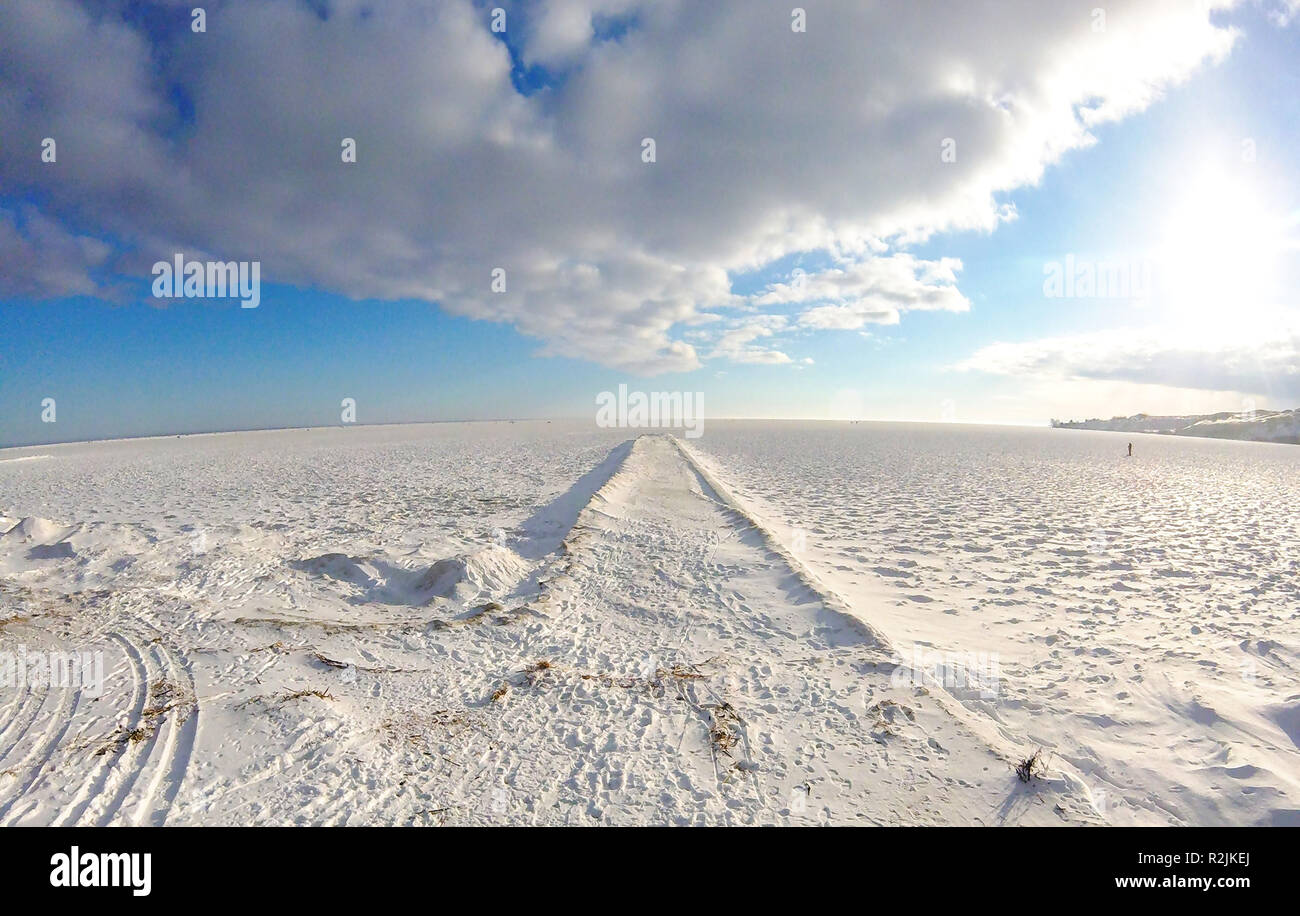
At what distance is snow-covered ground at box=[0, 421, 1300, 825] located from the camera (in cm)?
436

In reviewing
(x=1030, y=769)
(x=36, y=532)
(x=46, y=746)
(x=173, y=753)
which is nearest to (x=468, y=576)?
(x=173, y=753)

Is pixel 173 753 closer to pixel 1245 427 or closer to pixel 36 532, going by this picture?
pixel 36 532

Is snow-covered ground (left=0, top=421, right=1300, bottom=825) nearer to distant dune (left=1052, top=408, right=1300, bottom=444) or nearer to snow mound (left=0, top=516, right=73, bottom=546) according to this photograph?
snow mound (left=0, top=516, right=73, bottom=546)

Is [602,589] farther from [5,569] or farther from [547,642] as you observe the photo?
[5,569]

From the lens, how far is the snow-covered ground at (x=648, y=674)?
436cm

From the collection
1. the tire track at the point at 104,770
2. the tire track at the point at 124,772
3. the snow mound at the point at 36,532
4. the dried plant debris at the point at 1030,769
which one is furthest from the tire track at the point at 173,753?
A: the snow mound at the point at 36,532

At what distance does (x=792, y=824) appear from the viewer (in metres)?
4.01

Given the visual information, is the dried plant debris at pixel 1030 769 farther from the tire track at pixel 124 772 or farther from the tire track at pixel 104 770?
the tire track at pixel 104 770

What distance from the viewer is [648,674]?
6.67m

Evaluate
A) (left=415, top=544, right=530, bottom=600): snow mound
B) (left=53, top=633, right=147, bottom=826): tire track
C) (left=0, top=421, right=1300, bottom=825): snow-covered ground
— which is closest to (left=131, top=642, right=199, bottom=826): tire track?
(left=0, top=421, right=1300, bottom=825): snow-covered ground

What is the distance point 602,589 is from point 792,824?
6.43 metres

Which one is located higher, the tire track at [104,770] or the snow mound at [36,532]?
the snow mound at [36,532]

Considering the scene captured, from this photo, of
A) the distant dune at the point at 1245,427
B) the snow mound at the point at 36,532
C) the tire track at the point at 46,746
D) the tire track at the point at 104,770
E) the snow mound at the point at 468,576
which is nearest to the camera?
the tire track at the point at 104,770
